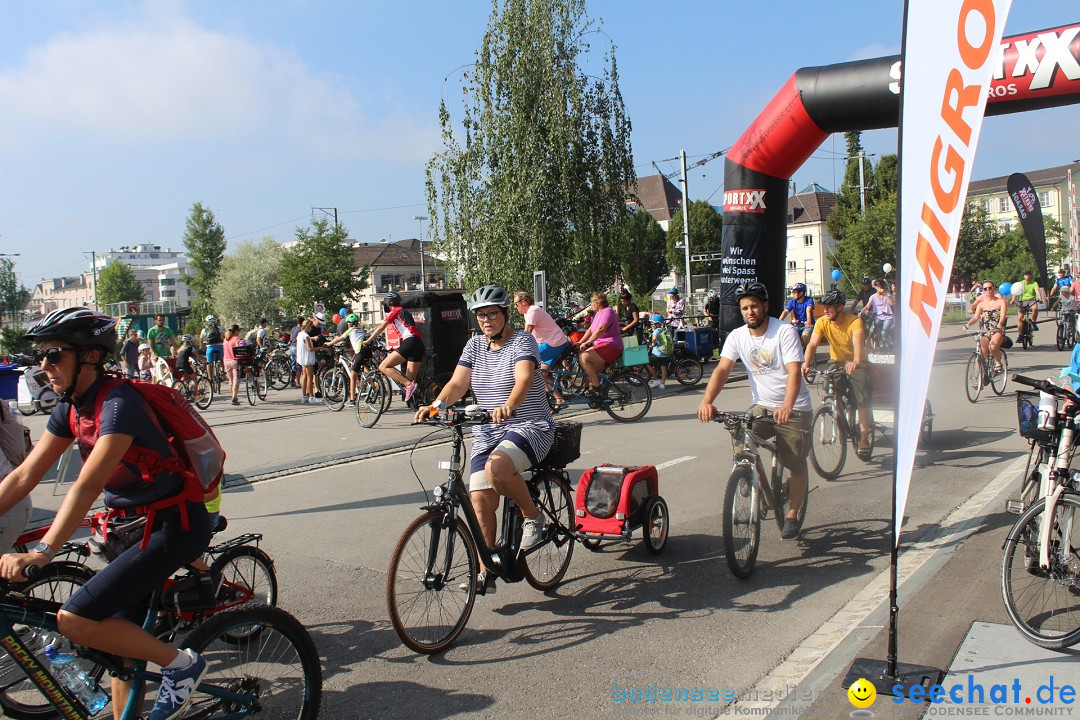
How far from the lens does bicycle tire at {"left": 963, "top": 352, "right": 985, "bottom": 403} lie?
42.9 feet

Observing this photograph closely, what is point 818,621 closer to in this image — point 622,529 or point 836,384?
point 622,529

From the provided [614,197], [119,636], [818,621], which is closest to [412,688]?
[119,636]

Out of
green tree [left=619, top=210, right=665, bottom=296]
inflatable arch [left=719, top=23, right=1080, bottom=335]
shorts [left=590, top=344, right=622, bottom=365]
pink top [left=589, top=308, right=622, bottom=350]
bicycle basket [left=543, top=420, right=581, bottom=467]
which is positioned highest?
green tree [left=619, top=210, right=665, bottom=296]

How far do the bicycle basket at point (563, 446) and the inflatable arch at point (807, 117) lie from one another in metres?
7.87

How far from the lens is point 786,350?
5.96m

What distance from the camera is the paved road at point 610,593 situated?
408cm

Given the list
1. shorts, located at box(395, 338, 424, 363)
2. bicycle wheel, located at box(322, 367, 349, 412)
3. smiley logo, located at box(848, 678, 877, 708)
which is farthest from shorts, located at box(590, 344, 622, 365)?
smiley logo, located at box(848, 678, 877, 708)

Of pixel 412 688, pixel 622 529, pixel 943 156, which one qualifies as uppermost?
pixel 943 156

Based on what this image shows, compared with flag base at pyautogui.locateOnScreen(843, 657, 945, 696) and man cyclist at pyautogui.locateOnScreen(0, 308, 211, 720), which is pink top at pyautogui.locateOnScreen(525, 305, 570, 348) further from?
man cyclist at pyautogui.locateOnScreen(0, 308, 211, 720)

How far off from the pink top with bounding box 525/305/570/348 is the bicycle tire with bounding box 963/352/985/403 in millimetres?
6286

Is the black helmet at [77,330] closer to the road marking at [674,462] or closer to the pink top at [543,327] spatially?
the road marking at [674,462]

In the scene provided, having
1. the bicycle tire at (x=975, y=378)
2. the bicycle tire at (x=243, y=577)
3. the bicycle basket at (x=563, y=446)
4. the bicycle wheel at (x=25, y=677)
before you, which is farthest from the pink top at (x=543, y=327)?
the bicycle wheel at (x=25, y=677)

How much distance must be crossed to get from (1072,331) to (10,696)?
22.6 metres

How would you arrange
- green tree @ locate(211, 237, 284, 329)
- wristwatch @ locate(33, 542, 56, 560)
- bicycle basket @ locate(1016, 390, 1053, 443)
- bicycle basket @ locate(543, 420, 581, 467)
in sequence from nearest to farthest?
1. wristwatch @ locate(33, 542, 56, 560)
2. bicycle basket @ locate(1016, 390, 1053, 443)
3. bicycle basket @ locate(543, 420, 581, 467)
4. green tree @ locate(211, 237, 284, 329)
